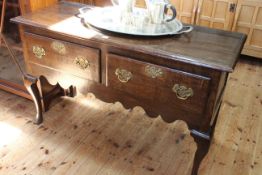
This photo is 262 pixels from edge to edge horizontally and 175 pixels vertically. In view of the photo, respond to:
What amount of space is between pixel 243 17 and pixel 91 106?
5.59ft

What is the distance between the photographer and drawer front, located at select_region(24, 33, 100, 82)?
4.19 feet

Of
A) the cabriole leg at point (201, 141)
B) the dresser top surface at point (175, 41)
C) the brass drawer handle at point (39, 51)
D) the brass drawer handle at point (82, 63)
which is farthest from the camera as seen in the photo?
the brass drawer handle at point (39, 51)

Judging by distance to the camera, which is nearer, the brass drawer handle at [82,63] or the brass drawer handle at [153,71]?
the brass drawer handle at [153,71]

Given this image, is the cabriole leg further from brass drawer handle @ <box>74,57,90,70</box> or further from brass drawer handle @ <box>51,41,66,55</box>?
brass drawer handle @ <box>51,41,66,55</box>

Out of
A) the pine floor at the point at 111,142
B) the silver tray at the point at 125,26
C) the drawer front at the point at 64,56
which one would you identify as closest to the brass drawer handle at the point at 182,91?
the silver tray at the point at 125,26

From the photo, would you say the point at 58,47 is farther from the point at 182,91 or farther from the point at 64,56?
the point at 182,91

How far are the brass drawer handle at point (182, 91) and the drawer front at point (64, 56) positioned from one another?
39cm

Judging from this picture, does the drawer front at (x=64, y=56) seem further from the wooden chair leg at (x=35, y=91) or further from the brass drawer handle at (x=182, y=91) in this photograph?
the brass drawer handle at (x=182, y=91)

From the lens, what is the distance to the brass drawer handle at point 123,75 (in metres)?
1.21

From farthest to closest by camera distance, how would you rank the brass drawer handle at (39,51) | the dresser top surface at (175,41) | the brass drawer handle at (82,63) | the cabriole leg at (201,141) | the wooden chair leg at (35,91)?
the wooden chair leg at (35,91) → the brass drawer handle at (39,51) → the brass drawer handle at (82,63) → the cabriole leg at (201,141) → the dresser top surface at (175,41)

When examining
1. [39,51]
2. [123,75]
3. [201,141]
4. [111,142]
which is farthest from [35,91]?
[201,141]

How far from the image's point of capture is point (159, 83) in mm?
1154

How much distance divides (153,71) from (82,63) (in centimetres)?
38

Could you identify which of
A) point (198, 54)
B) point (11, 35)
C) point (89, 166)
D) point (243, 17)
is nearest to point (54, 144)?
point (89, 166)
